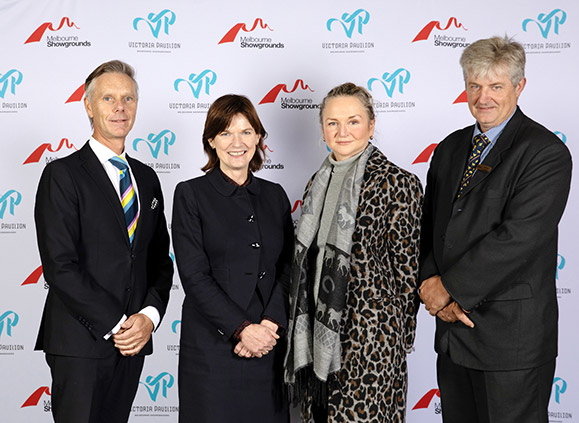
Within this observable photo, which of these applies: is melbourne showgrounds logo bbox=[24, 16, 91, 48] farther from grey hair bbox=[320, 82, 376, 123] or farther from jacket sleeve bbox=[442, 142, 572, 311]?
jacket sleeve bbox=[442, 142, 572, 311]

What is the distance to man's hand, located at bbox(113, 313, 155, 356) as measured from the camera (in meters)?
2.30

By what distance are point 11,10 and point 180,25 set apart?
100 cm

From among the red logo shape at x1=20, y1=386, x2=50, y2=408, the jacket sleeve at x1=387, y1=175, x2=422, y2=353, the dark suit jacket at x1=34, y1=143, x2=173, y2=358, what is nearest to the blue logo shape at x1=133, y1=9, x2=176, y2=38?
the dark suit jacket at x1=34, y1=143, x2=173, y2=358

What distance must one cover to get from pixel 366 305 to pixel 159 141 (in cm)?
199

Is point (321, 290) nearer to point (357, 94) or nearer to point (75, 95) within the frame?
point (357, 94)

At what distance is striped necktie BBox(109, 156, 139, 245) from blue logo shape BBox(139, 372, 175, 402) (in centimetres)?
160

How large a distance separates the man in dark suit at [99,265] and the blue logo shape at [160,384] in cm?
126

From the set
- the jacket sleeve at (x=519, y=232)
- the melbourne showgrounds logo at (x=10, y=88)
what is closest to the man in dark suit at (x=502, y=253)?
the jacket sleeve at (x=519, y=232)

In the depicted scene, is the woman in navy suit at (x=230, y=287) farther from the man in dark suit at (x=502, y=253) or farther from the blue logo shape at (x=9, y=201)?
the blue logo shape at (x=9, y=201)

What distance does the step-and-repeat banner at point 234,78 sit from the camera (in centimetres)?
365

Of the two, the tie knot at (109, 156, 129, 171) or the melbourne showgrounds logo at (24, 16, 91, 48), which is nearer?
the tie knot at (109, 156, 129, 171)

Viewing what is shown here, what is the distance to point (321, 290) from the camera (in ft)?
7.36

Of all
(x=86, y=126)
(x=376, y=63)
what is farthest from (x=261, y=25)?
(x=86, y=126)

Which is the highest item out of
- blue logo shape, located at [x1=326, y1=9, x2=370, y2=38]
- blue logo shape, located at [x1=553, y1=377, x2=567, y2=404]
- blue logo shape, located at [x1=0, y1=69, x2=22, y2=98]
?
blue logo shape, located at [x1=326, y1=9, x2=370, y2=38]
